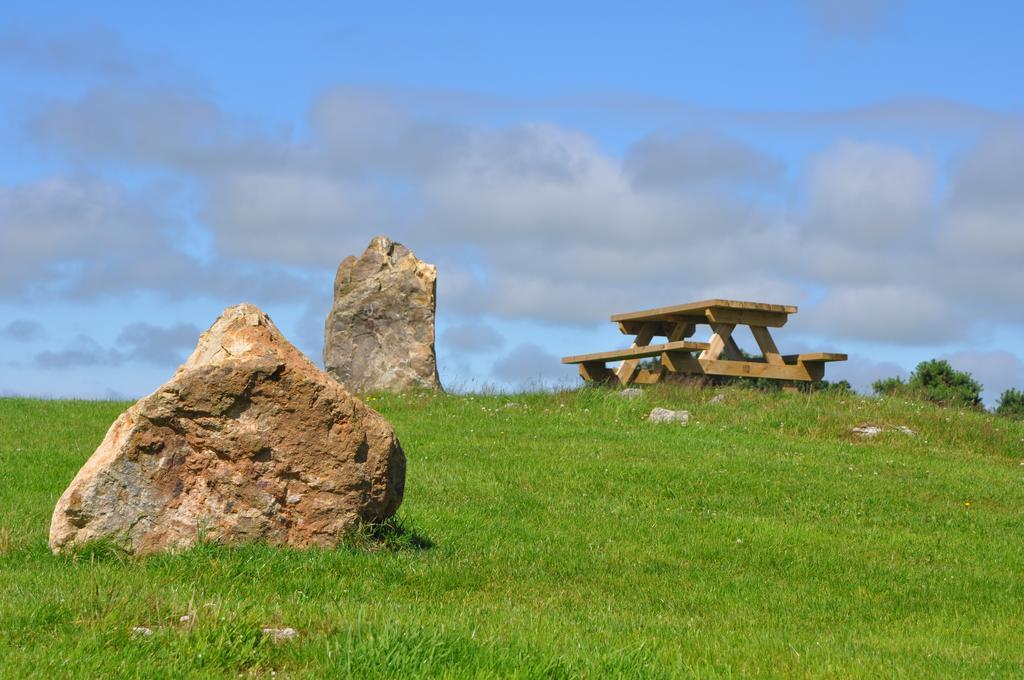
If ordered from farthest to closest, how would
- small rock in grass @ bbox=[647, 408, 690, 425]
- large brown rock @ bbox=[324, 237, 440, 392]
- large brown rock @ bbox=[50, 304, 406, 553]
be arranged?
large brown rock @ bbox=[324, 237, 440, 392]
small rock in grass @ bbox=[647, 408, 690, 425]
large brown rock @ bbox=[50, 304, 406, 553]

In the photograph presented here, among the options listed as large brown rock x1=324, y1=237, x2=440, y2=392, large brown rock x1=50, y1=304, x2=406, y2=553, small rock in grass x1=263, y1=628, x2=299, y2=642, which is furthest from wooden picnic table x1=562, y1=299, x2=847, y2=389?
small rock in grass x1=263, y1=628, x2=299, y2=642

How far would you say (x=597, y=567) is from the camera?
1041cm

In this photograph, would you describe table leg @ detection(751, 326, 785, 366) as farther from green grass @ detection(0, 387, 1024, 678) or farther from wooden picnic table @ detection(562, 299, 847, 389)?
green grass @ detection(0, 387, 1024, 678)

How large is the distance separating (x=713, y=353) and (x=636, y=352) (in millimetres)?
1577

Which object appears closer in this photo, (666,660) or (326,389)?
(666,660)

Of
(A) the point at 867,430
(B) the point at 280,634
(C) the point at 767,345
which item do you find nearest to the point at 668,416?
(A) the point at 867,430

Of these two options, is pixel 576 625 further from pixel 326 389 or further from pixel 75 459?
pixel 75 459

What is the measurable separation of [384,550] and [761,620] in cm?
330

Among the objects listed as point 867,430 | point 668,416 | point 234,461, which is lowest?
point 234,461

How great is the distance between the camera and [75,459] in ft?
49.4

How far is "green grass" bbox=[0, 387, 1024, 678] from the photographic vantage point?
6266mm

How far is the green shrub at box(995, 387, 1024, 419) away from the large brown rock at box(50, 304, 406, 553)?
A: 2444cm

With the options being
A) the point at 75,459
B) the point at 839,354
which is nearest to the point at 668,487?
the point at 75,459

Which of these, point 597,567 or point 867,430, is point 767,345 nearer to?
point 867,430
